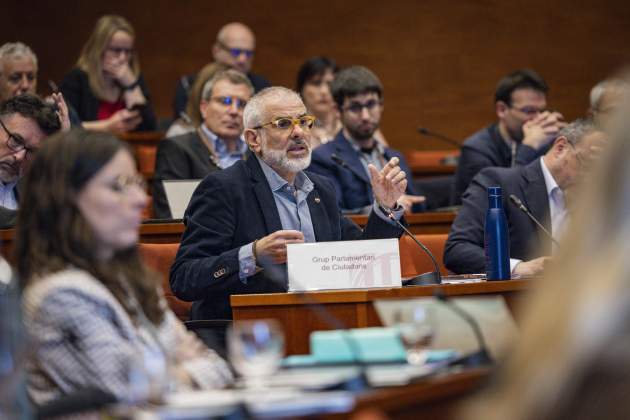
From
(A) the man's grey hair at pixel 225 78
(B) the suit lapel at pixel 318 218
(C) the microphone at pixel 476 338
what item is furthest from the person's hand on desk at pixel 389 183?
(A) the man's grey hair at pixel 225 78

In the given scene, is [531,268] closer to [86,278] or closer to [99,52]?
[86,278]

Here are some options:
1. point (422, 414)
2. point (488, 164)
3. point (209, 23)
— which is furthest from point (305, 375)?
point (209, 23)

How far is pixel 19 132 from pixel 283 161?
107cm

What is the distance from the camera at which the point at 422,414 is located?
2307 millimetres

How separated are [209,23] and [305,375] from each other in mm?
6961

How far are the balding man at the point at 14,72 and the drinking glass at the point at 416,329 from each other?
4.02 metres

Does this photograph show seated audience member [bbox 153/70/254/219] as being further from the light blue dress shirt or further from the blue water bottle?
the blue water bottle

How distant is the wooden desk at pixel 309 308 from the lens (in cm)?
372

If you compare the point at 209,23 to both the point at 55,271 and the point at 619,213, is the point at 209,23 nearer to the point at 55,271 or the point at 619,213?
the point at 55,271

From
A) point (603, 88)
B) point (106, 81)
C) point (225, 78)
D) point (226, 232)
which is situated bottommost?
point (226, 232)

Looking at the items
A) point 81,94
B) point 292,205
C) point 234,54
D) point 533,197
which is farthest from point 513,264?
point 234,54

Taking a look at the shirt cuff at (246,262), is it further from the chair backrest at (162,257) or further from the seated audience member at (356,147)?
the seated audience member at (356,147)

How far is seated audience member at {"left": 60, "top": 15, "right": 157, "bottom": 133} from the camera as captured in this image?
6914 mm

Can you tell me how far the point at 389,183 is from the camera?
436 centimetres
